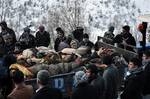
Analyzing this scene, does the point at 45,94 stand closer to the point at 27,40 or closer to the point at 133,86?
the point at 133,86

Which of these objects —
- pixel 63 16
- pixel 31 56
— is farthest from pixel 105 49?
pixel 63 16

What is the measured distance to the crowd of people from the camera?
11.1 metres

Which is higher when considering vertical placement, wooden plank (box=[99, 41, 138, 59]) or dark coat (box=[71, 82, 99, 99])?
dark coat (box=[71, 82, 99, 99])

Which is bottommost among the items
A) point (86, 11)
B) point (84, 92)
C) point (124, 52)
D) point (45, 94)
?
point (86, 11)

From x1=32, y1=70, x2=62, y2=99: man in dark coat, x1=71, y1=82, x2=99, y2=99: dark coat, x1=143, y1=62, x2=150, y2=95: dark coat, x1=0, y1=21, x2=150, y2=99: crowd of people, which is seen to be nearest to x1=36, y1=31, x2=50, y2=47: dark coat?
x1=0, y1=21, x2=150, y2=99: crowd of people

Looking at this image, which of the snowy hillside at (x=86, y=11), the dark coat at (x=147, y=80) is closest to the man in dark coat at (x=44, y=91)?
the dark coat at (x=147, y=80)

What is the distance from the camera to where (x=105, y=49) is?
1719 cm

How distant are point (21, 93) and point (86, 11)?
177ft

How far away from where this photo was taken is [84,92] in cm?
1134

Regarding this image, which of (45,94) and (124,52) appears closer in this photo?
(45,94)

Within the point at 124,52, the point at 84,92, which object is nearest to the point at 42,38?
the point at 124,52

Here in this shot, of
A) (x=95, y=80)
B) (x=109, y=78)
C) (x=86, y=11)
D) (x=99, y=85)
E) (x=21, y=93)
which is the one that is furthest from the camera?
(x=86, y=11)

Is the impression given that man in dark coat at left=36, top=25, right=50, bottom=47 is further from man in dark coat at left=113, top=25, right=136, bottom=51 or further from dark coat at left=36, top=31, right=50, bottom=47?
man in dark coat at left=113, top=25, right=136, bottom=51

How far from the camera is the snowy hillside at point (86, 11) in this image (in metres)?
59.9
